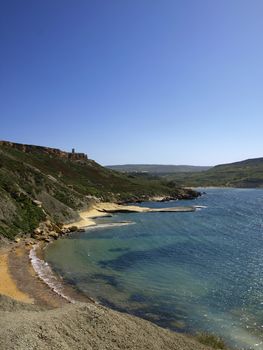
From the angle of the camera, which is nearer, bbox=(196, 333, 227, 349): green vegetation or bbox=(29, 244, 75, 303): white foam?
bbox=(196, 333, 227, 349): green vegetation

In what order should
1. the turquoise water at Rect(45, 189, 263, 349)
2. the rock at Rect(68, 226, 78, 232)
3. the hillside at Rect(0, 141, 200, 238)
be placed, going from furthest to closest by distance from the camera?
the rock at Rect(68, 226, 78, 232), the hillside at Rect(0, 141, 200, 238), the turquoise water at Rect(45, 189, 263, 349)

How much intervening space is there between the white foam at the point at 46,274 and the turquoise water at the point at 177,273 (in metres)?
1.10

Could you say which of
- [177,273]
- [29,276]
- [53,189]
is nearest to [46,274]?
[29,276]

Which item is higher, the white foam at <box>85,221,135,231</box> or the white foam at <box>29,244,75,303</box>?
the white foam at <box>85,221,135,231</box>

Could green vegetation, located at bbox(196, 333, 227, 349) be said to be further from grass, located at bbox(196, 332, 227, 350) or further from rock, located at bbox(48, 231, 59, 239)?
rock, located at bbox(48, 231, 59, 239)

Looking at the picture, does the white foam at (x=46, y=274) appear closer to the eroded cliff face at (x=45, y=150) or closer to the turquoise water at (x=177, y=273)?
the turquoise water at (x=177, y=273)

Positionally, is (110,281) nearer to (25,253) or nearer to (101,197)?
(25,253)

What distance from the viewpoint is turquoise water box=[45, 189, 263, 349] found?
26.8 metres

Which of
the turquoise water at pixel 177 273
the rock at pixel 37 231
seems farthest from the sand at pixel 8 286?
the rock at pixel 37 231

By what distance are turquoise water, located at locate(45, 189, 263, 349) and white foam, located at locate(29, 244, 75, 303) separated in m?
1.10

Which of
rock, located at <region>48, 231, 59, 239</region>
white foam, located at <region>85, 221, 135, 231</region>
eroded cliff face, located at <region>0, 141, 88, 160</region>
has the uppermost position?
eroded cliff face, located at <region>0, 141, 88, 160</region>

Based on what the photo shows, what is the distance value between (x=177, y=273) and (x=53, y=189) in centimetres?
4727

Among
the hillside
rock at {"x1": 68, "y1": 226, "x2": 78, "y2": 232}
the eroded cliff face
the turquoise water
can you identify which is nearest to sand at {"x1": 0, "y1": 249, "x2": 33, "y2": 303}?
the turquoise water

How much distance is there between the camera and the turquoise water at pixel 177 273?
87.8 ft
